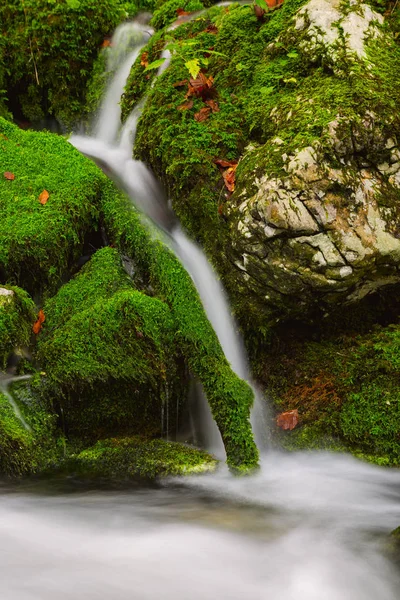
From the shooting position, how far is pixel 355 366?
4520 mm

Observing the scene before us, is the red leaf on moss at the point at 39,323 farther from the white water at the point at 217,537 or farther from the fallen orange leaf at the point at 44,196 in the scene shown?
the white water at the point at 217,537

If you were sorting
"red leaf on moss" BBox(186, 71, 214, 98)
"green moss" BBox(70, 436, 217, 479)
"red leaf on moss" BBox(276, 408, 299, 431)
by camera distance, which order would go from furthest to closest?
"red leaf on moss" BBox(186, 71, 214, 98)
"red leaf on moss" BBox(276, 408, 299, 431)
"green moss" BBox(70, 436, 217, 479)

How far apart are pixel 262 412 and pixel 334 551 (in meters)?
1.45

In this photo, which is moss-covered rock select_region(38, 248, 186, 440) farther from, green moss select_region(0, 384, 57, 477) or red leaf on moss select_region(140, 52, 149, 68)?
red leaf on moss select_region(140, 52, 149, 68)

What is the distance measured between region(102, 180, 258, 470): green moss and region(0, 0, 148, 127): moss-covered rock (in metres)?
3.39

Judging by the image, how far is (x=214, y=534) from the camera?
3422 millimetres

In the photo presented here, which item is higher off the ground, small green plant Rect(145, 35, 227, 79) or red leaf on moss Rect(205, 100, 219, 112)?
small green plant Rect(145, 35, 227, 79)

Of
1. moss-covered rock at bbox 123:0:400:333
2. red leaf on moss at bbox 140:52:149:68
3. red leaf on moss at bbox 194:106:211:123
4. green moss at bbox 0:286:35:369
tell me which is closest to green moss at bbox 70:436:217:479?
green moss at bbox 0:286:35:369

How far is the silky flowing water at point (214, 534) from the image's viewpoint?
2.91 meters

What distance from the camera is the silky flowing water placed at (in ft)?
9.54

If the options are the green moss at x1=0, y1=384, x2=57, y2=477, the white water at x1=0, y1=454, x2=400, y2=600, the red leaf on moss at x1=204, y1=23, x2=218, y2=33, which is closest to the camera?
the white water at x1=0, y1=454, x2=400, y2=600

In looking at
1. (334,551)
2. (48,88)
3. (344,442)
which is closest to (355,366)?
(344,442)

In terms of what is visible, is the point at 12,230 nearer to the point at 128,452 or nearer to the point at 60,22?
the point at 128,452

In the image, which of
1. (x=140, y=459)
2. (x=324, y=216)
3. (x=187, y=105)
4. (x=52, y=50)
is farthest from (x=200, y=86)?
(x=140, y=459)
